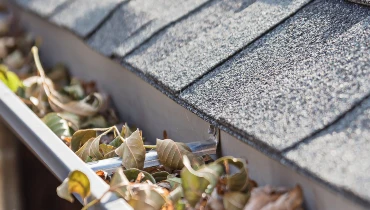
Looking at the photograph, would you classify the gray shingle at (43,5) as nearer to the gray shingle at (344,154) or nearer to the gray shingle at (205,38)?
the gray shingle at (205,38)

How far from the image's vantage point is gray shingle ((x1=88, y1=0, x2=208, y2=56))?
2150mm

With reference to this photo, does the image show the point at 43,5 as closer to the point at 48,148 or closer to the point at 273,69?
the point at 48,148

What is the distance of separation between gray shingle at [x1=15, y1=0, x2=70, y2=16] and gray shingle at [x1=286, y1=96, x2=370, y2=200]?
1867 mm

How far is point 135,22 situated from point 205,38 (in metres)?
0.46

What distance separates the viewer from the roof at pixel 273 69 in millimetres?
1211

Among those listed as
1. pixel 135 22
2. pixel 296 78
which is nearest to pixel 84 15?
pixel 135 22

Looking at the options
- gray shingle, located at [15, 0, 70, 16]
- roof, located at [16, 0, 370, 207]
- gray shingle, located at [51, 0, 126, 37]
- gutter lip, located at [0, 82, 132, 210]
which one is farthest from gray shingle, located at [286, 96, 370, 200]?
gray shingle, located at [15, 0, 70, 16]

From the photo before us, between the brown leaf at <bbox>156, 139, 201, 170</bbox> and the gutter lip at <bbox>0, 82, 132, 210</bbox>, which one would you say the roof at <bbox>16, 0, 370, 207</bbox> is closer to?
the brown leaf at <bbox>156, 139, 201, 170</bbox>

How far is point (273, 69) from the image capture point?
154 cm

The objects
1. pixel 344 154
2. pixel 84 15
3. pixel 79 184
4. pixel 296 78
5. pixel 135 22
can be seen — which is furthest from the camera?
pixel 84 15

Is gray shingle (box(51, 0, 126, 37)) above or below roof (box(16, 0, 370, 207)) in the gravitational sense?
below

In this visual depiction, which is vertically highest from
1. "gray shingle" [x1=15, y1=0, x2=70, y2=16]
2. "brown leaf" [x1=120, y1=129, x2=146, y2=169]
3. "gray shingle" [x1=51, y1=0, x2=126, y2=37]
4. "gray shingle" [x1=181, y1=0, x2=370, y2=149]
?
"gray shingle" [x1=181, y1=0, x2=370, y2=149]

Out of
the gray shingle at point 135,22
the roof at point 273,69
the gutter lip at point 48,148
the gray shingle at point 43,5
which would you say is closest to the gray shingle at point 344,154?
the roof at point 273,69

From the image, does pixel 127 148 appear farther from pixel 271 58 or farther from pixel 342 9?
pixel 342 9
